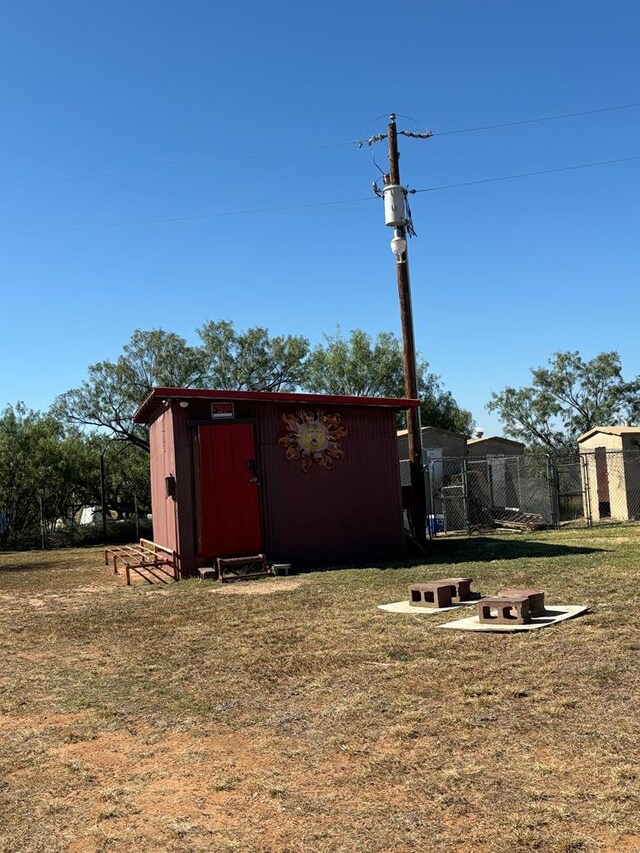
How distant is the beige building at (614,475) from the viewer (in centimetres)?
2109

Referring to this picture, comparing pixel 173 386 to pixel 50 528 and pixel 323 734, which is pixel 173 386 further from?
pixel 323 734

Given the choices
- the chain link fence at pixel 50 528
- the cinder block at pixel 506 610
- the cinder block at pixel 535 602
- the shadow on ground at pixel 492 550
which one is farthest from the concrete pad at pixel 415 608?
the chain link fence at pixel 50 528

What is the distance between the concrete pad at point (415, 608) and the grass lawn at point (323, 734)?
0.26 meters

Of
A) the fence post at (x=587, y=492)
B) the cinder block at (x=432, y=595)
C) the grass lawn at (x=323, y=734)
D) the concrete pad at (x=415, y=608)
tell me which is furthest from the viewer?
the fence post at (x=587, y=492)

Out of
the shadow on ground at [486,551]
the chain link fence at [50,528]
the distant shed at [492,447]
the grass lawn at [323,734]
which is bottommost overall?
the grass lawn at [323,734]

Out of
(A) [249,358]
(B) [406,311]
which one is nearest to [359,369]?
(A) [249,358]

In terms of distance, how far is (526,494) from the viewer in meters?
23.3

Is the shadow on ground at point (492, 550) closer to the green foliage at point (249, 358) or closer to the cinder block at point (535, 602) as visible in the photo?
the cinder block at point (535, 602)

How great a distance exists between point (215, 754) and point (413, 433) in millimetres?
11709

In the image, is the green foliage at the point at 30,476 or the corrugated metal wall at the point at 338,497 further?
the green foliage at the point at 30,476

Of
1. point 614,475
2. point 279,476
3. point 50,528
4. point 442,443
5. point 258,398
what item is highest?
point 258,398

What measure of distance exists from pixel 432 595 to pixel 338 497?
5.77 m

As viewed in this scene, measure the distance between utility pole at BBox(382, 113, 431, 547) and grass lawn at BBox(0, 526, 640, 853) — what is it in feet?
23.1

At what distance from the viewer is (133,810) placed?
353 cm
